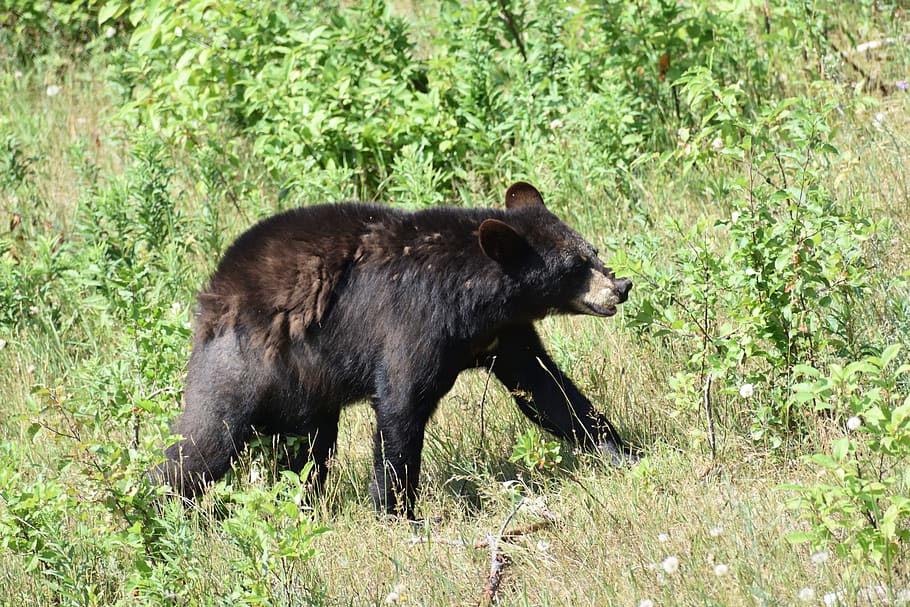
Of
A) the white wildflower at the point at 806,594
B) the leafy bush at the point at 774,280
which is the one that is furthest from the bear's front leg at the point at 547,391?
the white wildflower at the point at 806,594

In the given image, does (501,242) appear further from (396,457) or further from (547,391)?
(396,457)

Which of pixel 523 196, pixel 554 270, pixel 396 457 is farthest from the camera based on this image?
pixel 523 196

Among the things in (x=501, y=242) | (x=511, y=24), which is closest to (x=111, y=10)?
(x=511, y=24)

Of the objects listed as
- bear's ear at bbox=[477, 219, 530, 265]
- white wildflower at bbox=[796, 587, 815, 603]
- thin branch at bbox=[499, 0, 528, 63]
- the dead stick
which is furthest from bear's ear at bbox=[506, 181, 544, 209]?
thin branch at bbox=[499, 0, 528, 63]

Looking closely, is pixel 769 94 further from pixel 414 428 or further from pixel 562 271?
pixel 414 428

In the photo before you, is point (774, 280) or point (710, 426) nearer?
point (774, 280)

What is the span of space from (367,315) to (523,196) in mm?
1048

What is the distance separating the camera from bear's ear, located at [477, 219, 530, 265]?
16.2 ft

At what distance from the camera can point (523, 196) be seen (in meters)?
5.52

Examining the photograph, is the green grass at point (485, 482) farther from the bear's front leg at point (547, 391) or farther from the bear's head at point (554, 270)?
the bear's head at point (554, 270)

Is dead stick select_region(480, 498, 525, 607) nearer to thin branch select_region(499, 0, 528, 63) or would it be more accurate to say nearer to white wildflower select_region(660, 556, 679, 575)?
white wildflower select_region(660, 556, 679, 575)

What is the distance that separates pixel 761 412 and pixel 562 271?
1.09 m

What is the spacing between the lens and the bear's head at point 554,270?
5133 millimetres

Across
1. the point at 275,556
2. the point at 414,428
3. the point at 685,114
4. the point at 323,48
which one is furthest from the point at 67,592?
the point at 685,114
